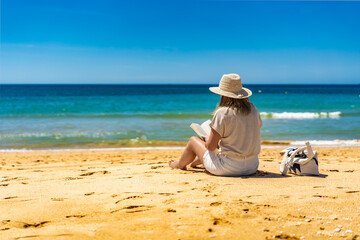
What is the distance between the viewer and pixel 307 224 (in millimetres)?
2775

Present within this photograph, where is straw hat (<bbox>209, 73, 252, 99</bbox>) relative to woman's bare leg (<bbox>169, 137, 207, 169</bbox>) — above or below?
above

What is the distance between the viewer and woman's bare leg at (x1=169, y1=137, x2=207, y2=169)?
15.1 feet

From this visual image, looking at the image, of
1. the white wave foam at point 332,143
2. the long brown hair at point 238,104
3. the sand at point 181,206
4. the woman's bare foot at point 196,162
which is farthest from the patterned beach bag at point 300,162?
the white wave foam at point 332,143

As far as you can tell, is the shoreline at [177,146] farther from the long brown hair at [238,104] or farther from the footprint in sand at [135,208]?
the footprint in sand at [135,208]

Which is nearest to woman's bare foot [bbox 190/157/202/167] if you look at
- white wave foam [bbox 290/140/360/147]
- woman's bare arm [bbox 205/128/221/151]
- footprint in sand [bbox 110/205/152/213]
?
woman's bare arm [bbox 205/128/221/151]

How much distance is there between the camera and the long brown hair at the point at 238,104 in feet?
13.4

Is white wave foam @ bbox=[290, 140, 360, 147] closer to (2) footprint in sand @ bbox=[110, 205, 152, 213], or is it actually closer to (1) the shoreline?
(1) the shoreline

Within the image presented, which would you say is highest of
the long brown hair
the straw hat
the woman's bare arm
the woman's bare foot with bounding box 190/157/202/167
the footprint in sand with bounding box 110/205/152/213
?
the straw hat

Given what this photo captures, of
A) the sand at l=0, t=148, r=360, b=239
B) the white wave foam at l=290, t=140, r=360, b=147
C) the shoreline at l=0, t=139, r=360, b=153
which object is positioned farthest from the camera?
the white wave foam at l=290, t=140, r=360, b=147

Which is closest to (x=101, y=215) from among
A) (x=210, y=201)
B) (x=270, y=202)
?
(x=210, y=201)

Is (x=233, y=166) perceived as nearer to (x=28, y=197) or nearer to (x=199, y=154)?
(x=199, y=154)

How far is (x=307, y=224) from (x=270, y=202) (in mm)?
572

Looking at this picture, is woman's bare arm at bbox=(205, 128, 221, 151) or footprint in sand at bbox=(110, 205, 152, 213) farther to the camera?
woman's bare arm at bbox=(205, 128, 221, 151)

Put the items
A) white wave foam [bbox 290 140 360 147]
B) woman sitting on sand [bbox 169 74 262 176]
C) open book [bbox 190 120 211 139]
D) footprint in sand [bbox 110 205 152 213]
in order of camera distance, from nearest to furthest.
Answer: footprint in sand [bbox 110 205 152 213] → woman sitting on sand [bbox 169 74 262 176] → open book [bbox 190 120 211 139] → white wave foam [bbox 290 140 360 147]
